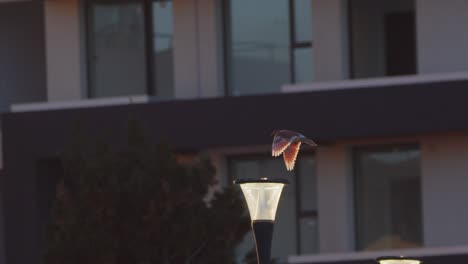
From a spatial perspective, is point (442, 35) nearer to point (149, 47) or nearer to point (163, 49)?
point (163, 49)

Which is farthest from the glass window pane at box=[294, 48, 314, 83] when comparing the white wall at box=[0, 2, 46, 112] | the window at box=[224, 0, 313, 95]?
the white wall at box=[0, 2, 46, 112]

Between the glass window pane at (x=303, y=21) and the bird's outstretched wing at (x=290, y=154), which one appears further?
the glass window pane at (x=303, y=21)

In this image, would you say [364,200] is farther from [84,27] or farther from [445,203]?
[84,27]

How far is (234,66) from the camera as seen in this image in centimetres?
2780

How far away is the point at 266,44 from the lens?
27.5 meters

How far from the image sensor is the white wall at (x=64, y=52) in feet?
93.6

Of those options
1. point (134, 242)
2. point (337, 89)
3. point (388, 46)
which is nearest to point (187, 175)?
Answer: point (134, 242)

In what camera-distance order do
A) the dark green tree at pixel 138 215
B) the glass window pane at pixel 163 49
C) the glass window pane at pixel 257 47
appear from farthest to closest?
1. the glass window pane at pixel 163 49
2. the glass window pane at pixel 257 47
3. the dark green tree at pixel 138 215

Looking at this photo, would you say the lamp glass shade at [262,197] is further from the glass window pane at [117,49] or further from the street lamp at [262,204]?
the glass window pane at [117,49]

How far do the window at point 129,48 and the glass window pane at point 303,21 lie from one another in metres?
2.17

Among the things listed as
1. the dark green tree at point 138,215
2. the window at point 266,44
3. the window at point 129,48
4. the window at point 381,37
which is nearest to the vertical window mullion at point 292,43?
the window at point 266,44

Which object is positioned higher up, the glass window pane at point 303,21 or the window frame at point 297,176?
the glass window pane at point 303,21

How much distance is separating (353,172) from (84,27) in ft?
16.5

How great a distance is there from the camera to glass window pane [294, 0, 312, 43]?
89.4 feet
